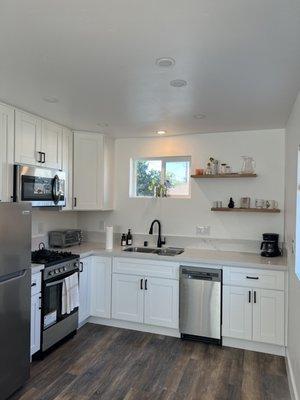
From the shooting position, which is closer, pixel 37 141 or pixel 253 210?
pixel 37 141

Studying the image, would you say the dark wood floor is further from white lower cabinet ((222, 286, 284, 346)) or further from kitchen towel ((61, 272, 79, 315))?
kitchen towel ((61, 272, 79, 315))

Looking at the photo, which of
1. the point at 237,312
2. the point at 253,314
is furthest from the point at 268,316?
the point at 237,312

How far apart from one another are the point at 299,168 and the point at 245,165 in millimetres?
1298

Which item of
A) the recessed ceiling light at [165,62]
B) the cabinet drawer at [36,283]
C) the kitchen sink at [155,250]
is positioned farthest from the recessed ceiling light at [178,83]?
the kitchen sink at [155,250]

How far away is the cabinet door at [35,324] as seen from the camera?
272 centimetres

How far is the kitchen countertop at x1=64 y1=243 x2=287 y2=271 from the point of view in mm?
3072

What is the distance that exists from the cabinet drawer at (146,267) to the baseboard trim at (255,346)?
33.5 inches

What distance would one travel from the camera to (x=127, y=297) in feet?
11.6

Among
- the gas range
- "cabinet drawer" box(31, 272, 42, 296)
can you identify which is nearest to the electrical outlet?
the gas range

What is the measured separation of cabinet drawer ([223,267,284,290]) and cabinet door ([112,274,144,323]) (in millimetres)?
983

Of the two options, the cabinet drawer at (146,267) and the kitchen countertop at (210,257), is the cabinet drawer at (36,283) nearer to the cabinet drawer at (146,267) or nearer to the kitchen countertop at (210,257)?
the kitchen countertop at (210,257)

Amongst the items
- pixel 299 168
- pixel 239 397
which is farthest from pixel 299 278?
pixel 239 397

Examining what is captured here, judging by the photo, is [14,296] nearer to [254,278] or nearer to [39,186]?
[39,186]

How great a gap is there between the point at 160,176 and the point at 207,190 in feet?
2.34
